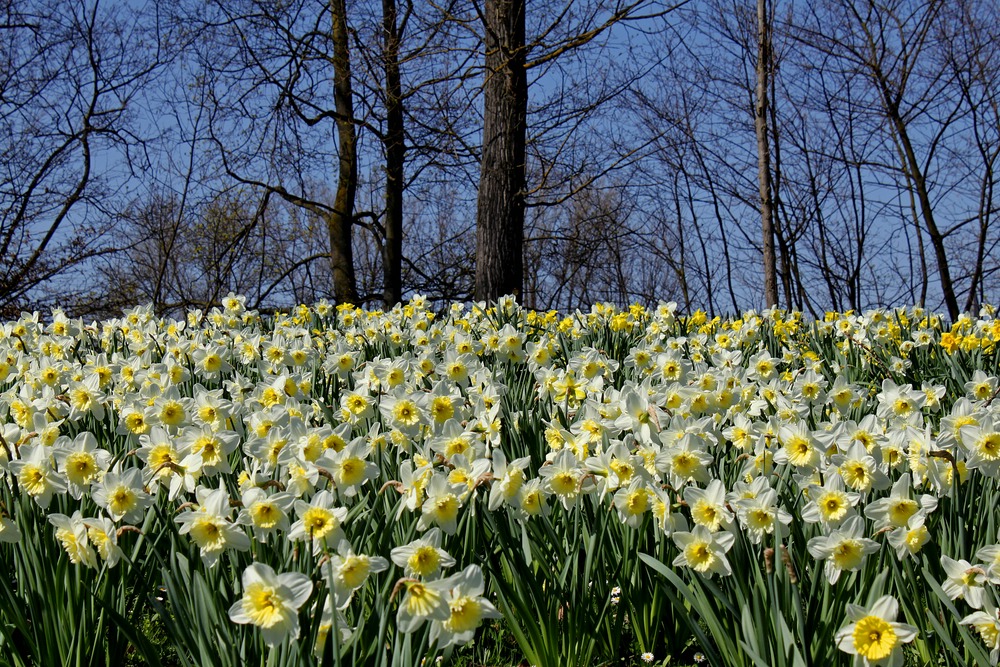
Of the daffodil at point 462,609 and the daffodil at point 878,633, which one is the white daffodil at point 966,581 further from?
the daffodil at point 462,609

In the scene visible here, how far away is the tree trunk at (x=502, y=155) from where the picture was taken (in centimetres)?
867

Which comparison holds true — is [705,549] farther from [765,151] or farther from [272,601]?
[765,151]

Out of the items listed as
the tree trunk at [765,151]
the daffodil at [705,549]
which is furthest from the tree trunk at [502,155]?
the daffodil at [705,549]

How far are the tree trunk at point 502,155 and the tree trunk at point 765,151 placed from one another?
2882 millimetres

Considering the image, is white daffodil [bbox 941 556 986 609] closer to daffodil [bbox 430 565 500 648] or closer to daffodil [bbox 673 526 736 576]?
daffodil [bbox 673 526 736 576]

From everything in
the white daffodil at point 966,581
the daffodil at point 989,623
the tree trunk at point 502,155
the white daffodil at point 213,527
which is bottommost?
the daffodil at point 989,623

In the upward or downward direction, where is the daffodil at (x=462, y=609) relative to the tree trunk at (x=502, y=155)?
downward

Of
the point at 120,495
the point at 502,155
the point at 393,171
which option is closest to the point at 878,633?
the point at 120,495

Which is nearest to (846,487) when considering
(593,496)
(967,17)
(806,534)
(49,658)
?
(806,534)

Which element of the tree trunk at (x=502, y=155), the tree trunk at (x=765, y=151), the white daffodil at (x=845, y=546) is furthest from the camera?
the tree trunk at (x=765, y=151)

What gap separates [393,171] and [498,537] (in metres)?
11.3

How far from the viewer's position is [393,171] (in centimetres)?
1284

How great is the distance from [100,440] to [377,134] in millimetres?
9798

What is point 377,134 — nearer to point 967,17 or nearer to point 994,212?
point 967,17
